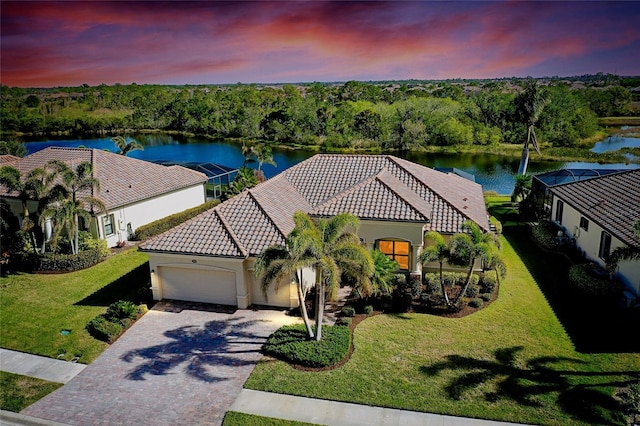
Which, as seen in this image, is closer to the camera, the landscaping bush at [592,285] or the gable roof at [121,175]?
the landscaping bush at [592,285]

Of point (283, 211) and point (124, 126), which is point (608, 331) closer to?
point (283, 211)

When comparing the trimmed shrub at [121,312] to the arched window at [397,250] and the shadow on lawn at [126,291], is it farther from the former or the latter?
the arched window at [397,250]

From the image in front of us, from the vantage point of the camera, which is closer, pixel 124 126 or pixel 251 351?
pixel 251 351

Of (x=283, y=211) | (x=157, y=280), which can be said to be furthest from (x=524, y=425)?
(x=157, y=280)

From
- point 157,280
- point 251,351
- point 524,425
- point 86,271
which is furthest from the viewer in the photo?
point 86,271

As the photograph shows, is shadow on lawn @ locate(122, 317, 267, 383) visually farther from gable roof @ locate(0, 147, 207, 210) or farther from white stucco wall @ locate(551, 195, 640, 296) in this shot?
white stucco wall @ locate(551, 195, 640, 296)

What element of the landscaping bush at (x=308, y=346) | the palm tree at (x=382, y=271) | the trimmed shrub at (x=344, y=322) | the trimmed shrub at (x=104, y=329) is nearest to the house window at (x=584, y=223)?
the palm tree at (x=382, y=271)
